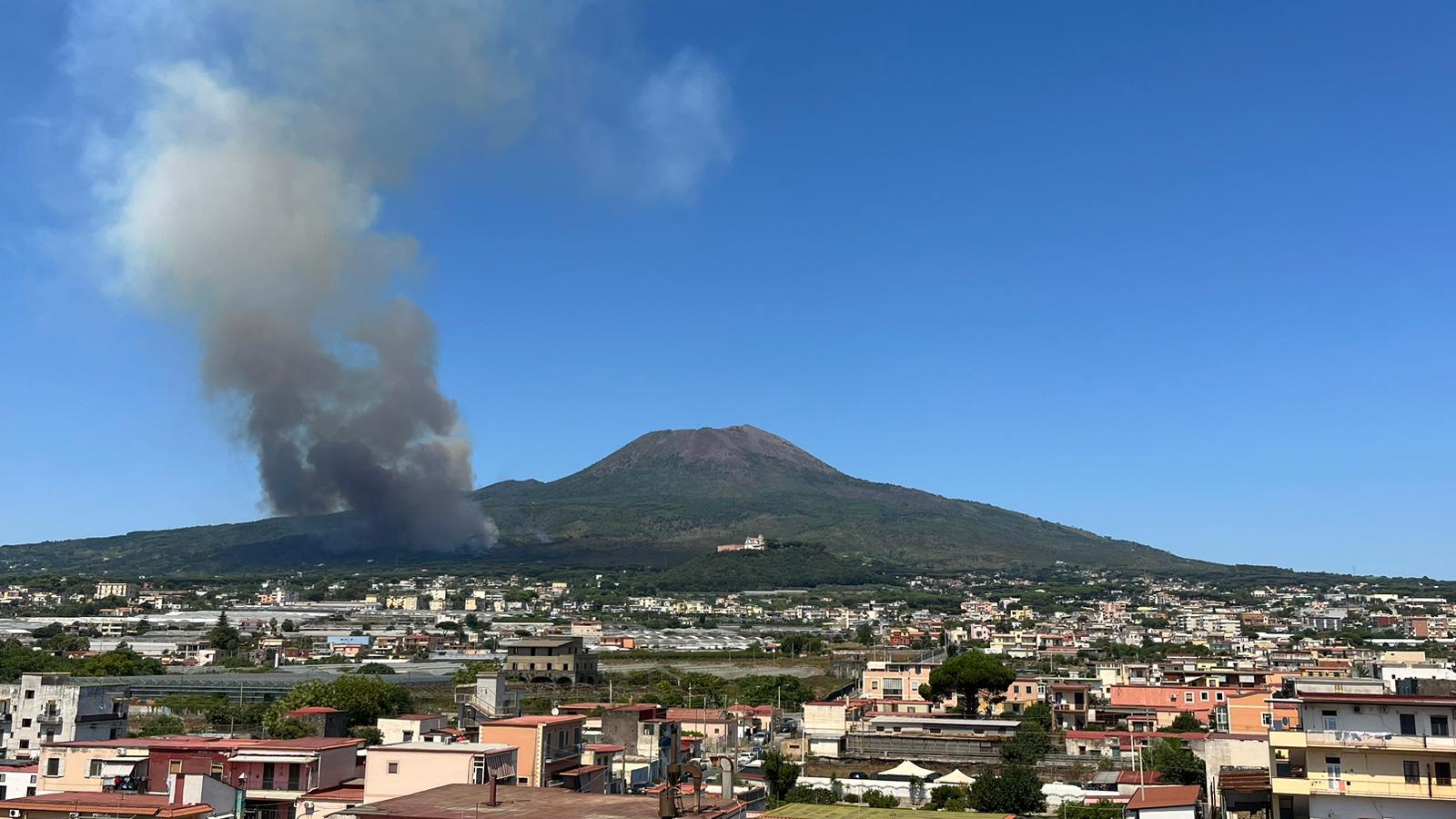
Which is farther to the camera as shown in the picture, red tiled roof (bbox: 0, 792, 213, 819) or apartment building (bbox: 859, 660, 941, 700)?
apartment building (bbox: 859, 660, 941, 700)

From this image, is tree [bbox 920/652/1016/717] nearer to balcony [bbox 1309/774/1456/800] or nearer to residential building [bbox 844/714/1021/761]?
residential building [bbox 844/714/1021/761]

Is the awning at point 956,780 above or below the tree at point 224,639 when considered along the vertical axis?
below

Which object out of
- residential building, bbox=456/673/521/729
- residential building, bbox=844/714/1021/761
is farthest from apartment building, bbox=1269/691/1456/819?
residential building, bbox=456/673/521/729

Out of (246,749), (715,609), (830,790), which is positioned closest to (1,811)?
(246,749)

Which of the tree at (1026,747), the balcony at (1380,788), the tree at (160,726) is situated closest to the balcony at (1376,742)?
the balcony at (1380,788)

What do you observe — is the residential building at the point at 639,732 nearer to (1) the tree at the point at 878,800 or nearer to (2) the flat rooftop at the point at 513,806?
(1) the tree at the point at 878,800

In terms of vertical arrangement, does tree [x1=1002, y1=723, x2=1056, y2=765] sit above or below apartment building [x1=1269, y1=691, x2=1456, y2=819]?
below

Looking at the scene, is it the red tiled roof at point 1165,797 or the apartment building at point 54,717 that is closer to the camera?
the red tiled roof at point 1165,797
